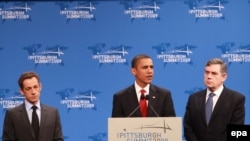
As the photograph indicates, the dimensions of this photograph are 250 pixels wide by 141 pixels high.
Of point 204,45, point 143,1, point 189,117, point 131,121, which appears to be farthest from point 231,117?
point 143,1

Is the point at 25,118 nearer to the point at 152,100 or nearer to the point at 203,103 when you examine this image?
the point at 152,100

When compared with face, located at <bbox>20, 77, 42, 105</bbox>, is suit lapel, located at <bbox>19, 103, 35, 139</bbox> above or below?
below

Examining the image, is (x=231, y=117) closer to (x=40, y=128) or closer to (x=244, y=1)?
(x=40, y=128)

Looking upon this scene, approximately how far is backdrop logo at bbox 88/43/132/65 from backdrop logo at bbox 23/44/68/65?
1.56 feet

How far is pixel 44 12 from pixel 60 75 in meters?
0.99

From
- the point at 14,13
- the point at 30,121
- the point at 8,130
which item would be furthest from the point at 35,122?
the point at 14,13

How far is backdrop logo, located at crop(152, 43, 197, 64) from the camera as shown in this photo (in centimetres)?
760

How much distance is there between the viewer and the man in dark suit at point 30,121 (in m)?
4.98

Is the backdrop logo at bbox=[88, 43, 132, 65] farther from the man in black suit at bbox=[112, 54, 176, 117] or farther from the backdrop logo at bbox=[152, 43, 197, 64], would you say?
the man in black suit at bbox=[112, 54, 176, 117]

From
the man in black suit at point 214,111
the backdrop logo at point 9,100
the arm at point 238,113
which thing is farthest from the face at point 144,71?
the backdrop logo at point 9,100

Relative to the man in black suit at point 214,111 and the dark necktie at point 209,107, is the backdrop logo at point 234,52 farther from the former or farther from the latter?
the dark necktie at point 209,107

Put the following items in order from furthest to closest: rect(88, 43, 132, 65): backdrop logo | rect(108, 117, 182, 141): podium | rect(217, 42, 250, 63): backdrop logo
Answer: rect(88, 43, 132, 65): backdrop logo < rect(217, 42, 250, 63): backdrop logo < rect(108, 117, 182, 141): podium

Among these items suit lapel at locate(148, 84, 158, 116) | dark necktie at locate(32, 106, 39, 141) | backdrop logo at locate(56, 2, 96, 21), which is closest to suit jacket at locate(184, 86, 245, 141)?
suit lapel at locate(148, 84, 158, 116)

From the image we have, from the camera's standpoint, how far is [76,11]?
7.71 metres
